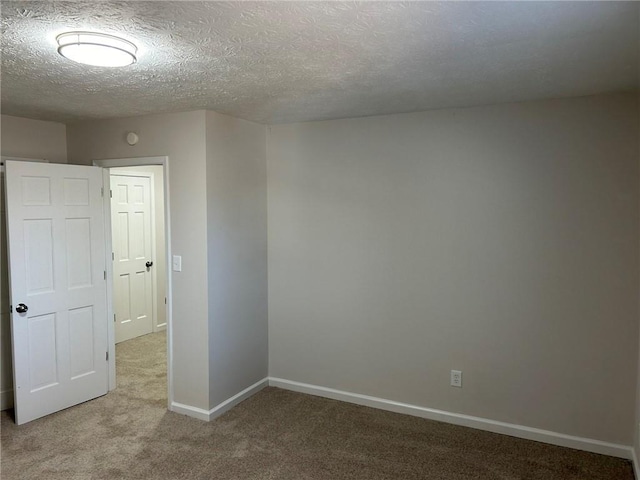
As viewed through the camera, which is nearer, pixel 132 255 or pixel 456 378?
pixel 456 378

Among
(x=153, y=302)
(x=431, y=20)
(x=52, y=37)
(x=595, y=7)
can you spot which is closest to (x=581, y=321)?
(x=595, y=7)

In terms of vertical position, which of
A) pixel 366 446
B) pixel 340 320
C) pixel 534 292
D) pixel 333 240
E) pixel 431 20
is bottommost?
pixel 366 446

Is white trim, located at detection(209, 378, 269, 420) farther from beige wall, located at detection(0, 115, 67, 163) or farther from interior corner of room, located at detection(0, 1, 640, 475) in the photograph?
beige wall, located at detection(0, 115, 67, 163)

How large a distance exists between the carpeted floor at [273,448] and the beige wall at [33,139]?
83.0 inches

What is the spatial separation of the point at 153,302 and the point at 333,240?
10.6 ft

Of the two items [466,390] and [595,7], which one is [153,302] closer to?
[466,390]

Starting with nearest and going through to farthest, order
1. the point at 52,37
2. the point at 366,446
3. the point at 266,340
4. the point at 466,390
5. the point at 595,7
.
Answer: the point at 595,7 < the point at 52,37 < the point at 366,446 < the point at 466,390 < the point at 266,340

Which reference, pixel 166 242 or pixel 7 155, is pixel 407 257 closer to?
pixel 166 242

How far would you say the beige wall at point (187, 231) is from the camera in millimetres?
3379

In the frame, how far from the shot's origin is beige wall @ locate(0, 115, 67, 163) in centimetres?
364

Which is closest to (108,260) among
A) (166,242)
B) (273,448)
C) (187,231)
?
(166,242)

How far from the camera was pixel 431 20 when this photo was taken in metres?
1.72

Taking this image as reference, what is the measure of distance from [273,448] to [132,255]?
3491 millimetres

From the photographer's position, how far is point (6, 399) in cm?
365
